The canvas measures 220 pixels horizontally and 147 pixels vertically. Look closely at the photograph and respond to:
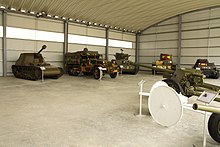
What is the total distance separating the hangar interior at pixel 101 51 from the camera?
349 cm

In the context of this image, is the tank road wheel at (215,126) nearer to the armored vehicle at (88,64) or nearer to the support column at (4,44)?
the armored vehicle at (88,64)

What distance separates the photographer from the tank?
1120 centimetres

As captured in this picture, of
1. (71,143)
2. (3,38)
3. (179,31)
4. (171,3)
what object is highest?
(171,3)

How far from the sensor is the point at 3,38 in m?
13.2

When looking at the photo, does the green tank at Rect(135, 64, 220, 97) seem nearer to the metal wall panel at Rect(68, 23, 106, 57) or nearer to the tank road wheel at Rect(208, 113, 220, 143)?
the tank road wheel at Rect(208, 113, 220, 143)

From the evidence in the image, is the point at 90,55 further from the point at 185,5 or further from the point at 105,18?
the point at 185,5

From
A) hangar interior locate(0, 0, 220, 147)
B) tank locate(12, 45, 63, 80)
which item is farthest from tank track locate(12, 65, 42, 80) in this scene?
hangar interior locate(0, 0, 220, 147)

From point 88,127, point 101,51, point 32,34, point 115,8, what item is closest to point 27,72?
point 32,34

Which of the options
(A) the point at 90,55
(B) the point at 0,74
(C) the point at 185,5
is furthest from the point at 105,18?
(B) the point at 0,74

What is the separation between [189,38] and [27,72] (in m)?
14.3

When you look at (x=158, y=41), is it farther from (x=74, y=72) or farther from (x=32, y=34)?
(x=32, y=34)

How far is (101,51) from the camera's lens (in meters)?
19.2

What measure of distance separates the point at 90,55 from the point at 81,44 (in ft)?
13.3

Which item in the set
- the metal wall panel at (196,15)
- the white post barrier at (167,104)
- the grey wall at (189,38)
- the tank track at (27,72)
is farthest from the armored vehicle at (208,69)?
the white post barrier at (167,104)
